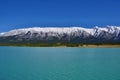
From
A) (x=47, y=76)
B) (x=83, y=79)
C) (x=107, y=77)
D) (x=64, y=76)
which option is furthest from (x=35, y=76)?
(x=107, y=77)

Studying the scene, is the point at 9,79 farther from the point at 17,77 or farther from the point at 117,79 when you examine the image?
the point at 117,79

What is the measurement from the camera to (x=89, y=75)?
34.1 m

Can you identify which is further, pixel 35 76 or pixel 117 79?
pixel 35 76

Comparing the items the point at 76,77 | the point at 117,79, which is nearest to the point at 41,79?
the point at 76,77

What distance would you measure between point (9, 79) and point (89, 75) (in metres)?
10.4

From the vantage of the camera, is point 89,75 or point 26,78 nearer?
point 26,78

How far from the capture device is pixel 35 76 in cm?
3300

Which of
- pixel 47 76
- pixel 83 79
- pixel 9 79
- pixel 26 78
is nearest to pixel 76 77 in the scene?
pixel 83 79

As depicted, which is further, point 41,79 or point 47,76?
point 47,76

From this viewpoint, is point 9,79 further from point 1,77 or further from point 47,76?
point 47,76

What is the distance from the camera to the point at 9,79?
100 ft

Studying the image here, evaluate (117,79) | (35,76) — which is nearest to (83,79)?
(117,79)

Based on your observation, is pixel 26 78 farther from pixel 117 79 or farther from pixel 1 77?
pixel 117 79

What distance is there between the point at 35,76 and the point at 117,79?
33.2ft
